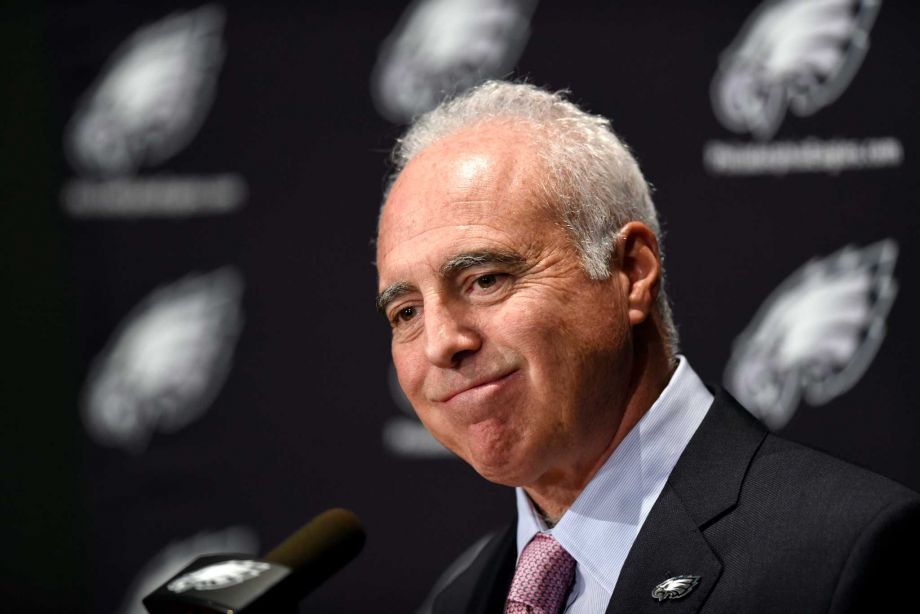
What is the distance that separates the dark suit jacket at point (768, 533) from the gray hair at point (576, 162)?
31 centimetres

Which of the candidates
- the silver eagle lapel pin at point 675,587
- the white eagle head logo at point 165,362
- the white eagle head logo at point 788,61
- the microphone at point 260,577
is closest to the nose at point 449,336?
the microphone at point 260,577

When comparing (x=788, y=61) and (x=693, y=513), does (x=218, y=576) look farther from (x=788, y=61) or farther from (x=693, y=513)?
(x=788, y=61)

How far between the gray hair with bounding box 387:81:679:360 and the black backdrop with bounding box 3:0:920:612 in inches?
49.2

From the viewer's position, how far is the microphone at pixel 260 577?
1.48 m

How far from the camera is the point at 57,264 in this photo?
381cm

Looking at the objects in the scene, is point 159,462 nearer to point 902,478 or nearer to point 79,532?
point 79,532

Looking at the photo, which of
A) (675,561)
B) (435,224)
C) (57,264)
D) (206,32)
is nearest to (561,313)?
(435,224)

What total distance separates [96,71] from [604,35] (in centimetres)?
188

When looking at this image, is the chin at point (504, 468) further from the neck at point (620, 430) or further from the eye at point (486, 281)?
the eye at point (486, 281)

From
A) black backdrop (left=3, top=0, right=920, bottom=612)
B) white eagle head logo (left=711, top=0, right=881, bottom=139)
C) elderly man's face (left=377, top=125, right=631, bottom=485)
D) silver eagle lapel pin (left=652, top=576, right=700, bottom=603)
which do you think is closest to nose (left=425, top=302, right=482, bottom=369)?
elderly man's face (left=377, top=125, right=631, bottom=485)

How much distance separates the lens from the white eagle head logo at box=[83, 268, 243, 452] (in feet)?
12.1

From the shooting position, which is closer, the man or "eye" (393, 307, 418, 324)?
the man

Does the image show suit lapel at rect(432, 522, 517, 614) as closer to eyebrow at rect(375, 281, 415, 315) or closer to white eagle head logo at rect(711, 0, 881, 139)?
eyebrow at rect(375, 281, 415, 315)

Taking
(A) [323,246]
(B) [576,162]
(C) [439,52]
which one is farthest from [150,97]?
(B) [576,162]
